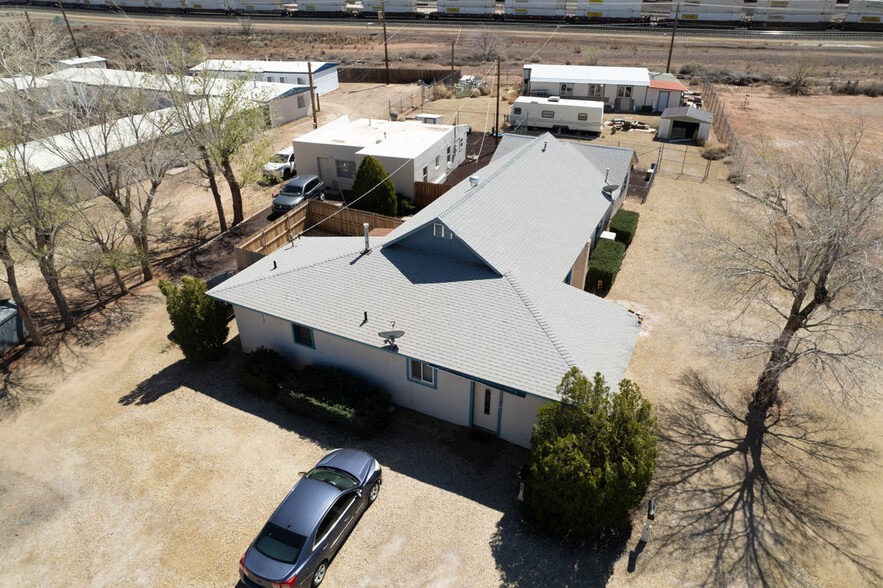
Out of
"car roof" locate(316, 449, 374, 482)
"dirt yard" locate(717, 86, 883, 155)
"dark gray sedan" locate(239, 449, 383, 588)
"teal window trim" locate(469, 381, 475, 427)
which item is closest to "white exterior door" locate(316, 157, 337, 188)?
"teal window trim" locate(469, 381, 475, 427)

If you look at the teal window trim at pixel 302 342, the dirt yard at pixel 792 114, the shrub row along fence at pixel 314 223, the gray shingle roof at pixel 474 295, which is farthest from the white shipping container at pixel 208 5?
the teal window trim at pixel 302 342

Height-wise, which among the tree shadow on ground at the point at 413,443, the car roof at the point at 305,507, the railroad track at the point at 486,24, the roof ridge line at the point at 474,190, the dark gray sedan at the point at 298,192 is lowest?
the tree shadow on ground at the point at 413,443

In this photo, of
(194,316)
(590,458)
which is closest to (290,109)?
(194,316)

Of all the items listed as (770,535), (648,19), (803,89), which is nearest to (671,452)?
(770,535)

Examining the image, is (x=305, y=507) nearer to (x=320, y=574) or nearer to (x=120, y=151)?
(x=320, y=574)

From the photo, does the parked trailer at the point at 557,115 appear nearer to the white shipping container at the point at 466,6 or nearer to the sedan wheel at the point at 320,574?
the sedan wheel at the point at 320,574

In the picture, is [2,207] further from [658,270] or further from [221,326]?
[658,270]
